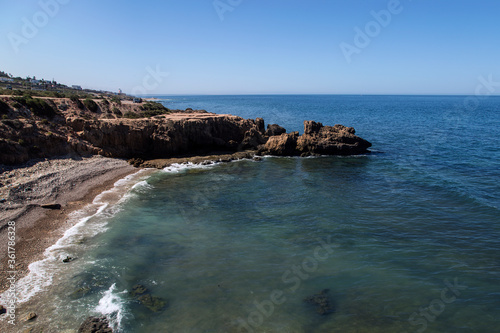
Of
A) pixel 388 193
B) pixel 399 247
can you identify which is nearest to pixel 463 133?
pixel 388 193

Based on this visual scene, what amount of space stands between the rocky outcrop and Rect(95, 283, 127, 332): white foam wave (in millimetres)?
31536

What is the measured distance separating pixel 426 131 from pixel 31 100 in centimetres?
6774

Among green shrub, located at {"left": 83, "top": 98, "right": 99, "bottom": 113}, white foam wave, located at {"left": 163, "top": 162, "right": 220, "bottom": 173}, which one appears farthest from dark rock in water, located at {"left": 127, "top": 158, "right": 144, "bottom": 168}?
green shrub, located at {"left": 83, "top": 98, "right": 99, "bottom": 113}

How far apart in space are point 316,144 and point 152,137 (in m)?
23.2

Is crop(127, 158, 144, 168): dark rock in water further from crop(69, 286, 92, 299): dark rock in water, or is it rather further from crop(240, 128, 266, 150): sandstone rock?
crop(69, 286, 92, 299): dark rock in water

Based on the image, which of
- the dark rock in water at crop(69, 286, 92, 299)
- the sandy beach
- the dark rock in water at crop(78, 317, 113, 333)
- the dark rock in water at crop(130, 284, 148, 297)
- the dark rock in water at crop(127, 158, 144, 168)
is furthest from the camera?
the dark rock in water at crop(127, 158, 144, 168)

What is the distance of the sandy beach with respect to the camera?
54.1 feet

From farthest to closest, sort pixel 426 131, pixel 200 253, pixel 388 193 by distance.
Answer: pixel 426 131
pixel 388 193
pixel 200 253

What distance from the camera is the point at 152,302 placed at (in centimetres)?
1281

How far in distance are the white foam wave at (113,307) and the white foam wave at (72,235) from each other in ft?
10.1

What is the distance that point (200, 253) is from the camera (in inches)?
659

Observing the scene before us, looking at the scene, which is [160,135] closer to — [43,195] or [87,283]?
[43,195]

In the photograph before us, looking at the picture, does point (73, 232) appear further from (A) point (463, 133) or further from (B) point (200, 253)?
(A) point (463, 133)

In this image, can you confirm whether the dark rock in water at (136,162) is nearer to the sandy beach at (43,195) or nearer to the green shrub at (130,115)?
the sandy beach at (43,195)
